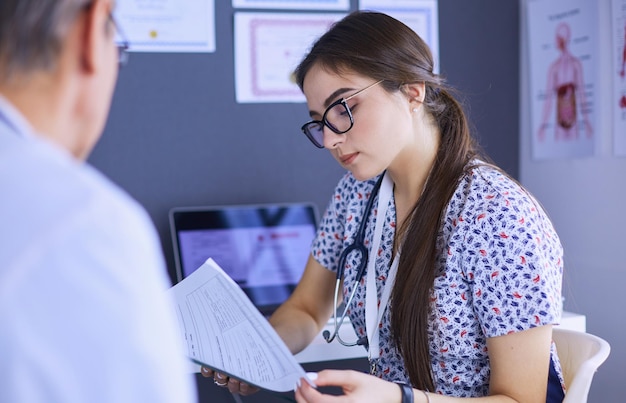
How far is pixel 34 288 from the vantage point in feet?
1.63

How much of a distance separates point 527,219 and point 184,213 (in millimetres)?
1109

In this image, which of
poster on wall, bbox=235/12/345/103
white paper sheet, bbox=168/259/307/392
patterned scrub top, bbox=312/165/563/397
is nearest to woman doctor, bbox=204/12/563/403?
patterned scrub top, bbox=312/165/563/397

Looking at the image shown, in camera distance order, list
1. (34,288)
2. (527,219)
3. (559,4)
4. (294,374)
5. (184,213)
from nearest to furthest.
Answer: (34,288) → (294,374) → (527,219) → (184,213) → (559,4)

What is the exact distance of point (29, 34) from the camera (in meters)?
0.57

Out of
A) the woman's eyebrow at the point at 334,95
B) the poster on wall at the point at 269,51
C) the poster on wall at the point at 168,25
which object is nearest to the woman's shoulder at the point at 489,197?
the woman's eyebrow at the point at 334,95

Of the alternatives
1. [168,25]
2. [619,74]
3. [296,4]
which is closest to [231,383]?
[168,25]

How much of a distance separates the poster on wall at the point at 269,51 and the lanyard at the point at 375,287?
765mm

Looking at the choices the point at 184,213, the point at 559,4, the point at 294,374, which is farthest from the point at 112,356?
the point at 559,4

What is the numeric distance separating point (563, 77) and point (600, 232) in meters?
0.50

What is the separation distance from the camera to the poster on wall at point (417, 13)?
8.08ft

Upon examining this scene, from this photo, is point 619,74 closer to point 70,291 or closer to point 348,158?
point 348,158

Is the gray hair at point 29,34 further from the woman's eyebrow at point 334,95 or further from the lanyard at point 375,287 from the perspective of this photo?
the lanyard at point 375,287

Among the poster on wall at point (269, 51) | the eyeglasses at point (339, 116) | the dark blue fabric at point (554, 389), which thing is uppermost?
the poster on wall at point (269, 51)

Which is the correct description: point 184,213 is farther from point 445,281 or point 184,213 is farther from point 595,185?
point 595,185
